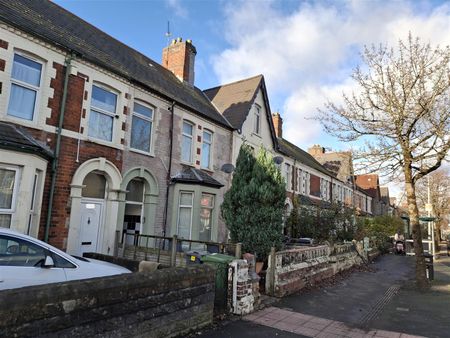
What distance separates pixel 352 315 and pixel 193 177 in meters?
7.58

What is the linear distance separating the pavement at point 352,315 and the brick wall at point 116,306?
0.61 metres

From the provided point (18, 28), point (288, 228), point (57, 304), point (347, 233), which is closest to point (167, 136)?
point (18, 28)

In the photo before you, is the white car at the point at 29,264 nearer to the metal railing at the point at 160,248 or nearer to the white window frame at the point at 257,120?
the metal railing at the point at 160,248

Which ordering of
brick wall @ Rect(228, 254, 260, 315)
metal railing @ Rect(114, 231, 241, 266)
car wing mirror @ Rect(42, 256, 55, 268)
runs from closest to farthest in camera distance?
car wing mirror @ Rect(42, 256, 55, 268) < brick wall @ Rect(228, 254, 260, 315) < metal railing @ Rect(114, 231, 241, 266)

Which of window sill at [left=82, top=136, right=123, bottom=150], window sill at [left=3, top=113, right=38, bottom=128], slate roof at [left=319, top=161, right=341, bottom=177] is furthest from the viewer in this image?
slate roof at [left=319, top=161, right=341, bottom=177]

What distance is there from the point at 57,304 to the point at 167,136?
9700mm

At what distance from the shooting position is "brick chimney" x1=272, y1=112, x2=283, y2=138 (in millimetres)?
26828

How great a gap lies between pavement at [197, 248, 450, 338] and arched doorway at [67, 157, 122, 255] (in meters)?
5.59

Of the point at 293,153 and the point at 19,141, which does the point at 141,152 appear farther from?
the point at 293,153

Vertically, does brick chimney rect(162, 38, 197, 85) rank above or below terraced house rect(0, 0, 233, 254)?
above

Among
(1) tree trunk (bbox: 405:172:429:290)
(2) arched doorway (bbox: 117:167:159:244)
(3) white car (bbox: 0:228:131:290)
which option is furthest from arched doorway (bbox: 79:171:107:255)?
(1) tree trunk (bbox: 405:172:429:290)

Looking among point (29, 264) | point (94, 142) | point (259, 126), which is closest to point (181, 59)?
point (259, 126)

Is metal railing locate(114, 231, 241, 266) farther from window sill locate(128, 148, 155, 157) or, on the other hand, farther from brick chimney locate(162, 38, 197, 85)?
brick chimney locate(162, 38, 197, 85)

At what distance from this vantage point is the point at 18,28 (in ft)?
28.4
